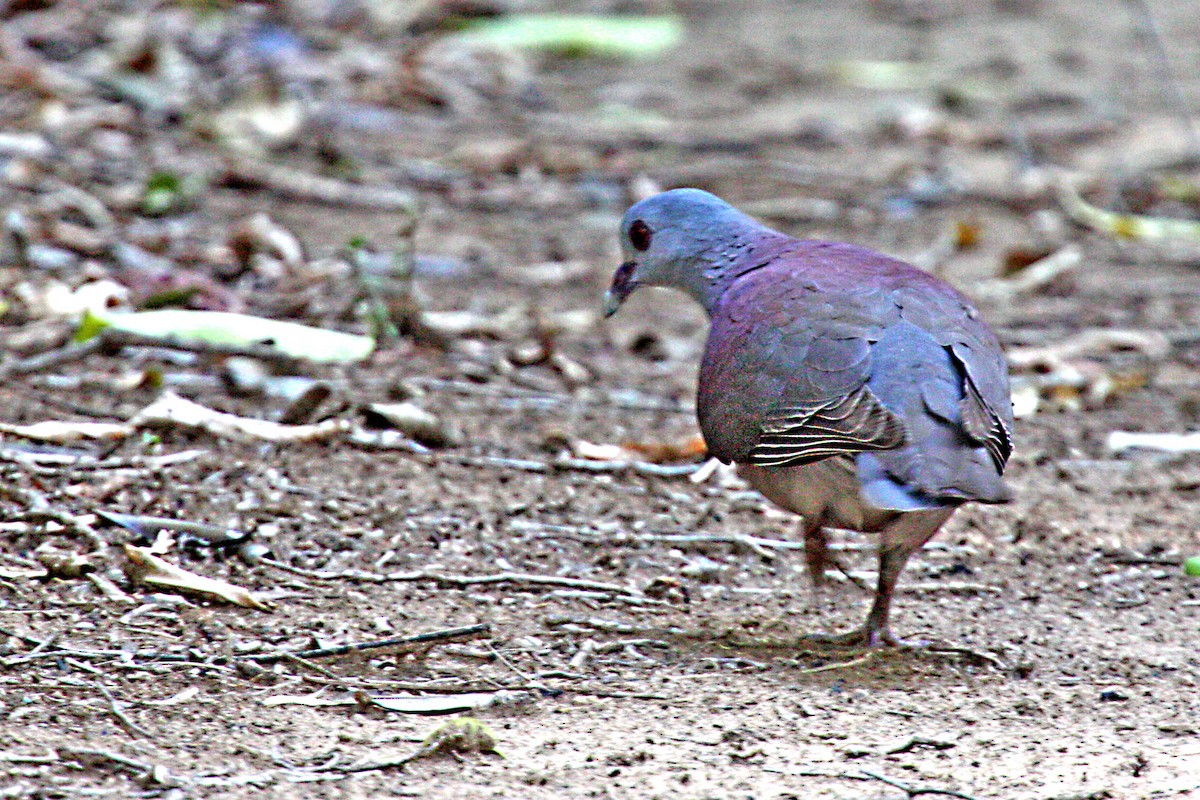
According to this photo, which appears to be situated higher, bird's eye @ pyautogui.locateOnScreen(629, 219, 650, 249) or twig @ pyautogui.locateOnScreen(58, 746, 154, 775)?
bird's eye @ pyautogui.locateOnScreen(629, 219, 650, 249)

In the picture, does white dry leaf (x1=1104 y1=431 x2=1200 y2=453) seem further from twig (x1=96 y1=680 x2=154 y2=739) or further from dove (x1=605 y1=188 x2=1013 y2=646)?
twig (x1=96 y1=680 x2=154 y2=739)

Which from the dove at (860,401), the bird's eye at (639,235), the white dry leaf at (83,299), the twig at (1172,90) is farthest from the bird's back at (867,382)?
the twig at (1172,90)

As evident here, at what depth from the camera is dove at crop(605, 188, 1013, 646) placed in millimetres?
3494

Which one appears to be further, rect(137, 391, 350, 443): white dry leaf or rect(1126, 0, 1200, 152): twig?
rect(1126, 0, 1200, 152): twig

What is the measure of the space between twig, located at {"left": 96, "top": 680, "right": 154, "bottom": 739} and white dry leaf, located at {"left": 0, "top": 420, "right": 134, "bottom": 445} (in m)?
1.51

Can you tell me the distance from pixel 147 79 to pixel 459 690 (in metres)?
6.12

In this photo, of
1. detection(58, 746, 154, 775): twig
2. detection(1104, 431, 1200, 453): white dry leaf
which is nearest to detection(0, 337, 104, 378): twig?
detection(58, 746, 154, 775): twig

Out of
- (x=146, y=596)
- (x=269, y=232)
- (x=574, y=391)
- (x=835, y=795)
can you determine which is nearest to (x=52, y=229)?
(x=269, y=232)

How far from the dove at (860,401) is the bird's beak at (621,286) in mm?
715

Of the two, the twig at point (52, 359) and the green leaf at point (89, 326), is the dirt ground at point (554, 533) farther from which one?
the green leaf at point (89, 326)

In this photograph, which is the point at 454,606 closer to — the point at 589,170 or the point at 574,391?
the point at 574,391

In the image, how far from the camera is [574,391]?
5781 mm

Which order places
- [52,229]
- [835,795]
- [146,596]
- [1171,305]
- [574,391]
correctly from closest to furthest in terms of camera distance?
[835,795] → [146,596] → [574,391] → [52,229] → [1171,305]

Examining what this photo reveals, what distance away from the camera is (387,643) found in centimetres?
367
